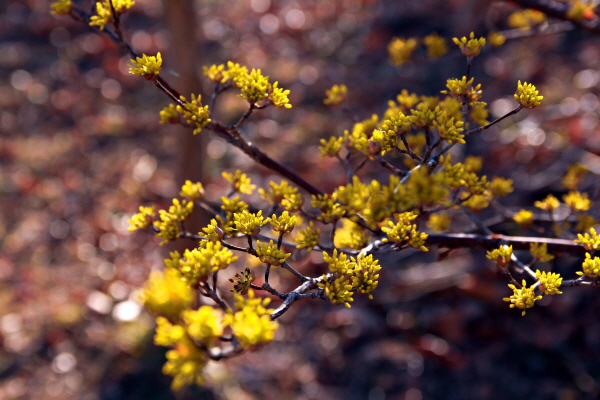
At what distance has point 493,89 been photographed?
4.84m

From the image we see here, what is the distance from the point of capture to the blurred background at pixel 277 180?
10.1 feet

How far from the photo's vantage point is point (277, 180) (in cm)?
468

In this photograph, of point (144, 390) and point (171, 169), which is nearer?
point (144, 390)

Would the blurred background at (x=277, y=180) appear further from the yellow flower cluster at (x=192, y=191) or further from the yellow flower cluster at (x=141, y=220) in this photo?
the yellow flower cluster at (x=141, y=220)

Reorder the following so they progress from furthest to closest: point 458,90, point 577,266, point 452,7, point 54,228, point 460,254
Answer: point 452,7 < point 54,228 < point 460,254 < point 577,266 < point 458,90

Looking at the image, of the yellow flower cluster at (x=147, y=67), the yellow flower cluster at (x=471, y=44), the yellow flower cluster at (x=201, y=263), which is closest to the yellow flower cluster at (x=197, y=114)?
the yellow flower cluster at (x=147, y=67)

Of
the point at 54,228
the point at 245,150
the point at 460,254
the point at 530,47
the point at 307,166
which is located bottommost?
the point at 54,228

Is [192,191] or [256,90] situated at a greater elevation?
[256,90]

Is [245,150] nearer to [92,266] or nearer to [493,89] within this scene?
[92,266]

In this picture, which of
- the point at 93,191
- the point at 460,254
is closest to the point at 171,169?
the point at 93,191

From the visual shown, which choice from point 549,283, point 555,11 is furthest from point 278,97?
point 555,11

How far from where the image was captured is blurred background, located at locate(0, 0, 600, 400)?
309 cm

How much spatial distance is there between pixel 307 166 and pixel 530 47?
2983mm

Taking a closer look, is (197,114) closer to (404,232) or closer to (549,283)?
(404,232)
